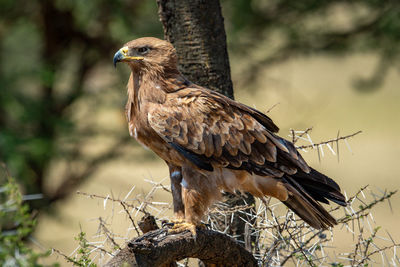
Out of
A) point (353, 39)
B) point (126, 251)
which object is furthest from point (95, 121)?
point (126, 251)

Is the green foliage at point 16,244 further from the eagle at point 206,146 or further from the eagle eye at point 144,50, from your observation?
the eagle eye at point 144,50

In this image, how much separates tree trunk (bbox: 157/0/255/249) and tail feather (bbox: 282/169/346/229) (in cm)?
58

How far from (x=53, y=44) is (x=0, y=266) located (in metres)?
7.78

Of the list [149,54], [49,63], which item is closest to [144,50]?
[149,54]

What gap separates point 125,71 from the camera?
8500mm

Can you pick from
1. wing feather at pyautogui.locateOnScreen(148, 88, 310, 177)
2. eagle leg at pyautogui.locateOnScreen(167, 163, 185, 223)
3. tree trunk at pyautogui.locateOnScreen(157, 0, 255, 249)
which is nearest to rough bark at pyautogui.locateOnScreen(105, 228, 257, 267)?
eagle leg at pyautogui.locateOnScreen(167, 163, 185, 223)

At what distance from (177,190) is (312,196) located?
0.74m

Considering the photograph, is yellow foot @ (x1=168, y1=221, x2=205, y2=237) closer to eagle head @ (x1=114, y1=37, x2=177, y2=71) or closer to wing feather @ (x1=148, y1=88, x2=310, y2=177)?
wing feather @ (x1=148, y1=88, x2=310, y2=177)

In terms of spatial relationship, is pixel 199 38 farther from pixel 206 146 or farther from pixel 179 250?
pixel 179 250

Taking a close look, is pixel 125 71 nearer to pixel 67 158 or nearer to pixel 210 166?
pixel 67 158

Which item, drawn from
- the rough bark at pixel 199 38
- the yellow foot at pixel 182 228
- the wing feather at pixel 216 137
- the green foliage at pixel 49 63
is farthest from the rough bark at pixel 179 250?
the green foliage at pixel 49 63

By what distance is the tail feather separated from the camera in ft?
9.41

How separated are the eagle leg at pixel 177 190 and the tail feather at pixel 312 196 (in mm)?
583

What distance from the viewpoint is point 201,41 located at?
137 inches
